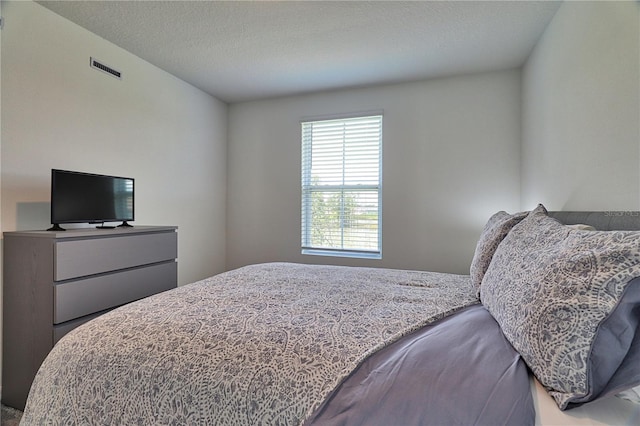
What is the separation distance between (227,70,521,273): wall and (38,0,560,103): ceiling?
10.9 inches

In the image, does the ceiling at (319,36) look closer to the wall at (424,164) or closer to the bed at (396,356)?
the wall at (424,164)

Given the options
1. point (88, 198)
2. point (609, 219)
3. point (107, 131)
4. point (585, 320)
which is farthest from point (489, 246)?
point (107, 131)

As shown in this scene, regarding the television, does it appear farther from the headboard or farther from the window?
the headboard

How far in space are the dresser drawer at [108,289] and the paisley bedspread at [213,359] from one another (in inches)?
30.5

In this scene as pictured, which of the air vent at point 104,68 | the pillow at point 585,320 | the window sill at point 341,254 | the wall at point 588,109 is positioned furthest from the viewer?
the window sill at point 341,254

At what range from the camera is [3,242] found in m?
1.91

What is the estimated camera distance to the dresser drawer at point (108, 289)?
1.76 m

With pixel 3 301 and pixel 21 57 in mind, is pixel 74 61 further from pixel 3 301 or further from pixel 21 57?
pixel 3 301

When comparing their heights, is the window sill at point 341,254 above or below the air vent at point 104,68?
below

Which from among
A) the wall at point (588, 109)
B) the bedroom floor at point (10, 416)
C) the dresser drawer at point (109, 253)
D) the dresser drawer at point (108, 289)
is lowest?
the bedroom floor at point (10, 416)

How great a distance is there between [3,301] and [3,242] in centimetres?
37

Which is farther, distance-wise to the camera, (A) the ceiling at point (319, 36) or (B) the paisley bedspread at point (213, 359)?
(A) the ceiling at point (319, 36)

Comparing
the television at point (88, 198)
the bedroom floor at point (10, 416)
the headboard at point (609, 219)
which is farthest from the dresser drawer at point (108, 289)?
the headboard at point (609, 219)

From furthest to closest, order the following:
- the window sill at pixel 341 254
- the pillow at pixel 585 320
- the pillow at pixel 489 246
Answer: the window sill at pixel 341 254, the pillow at pixel 489 246, the pillow at pixel 585 320
